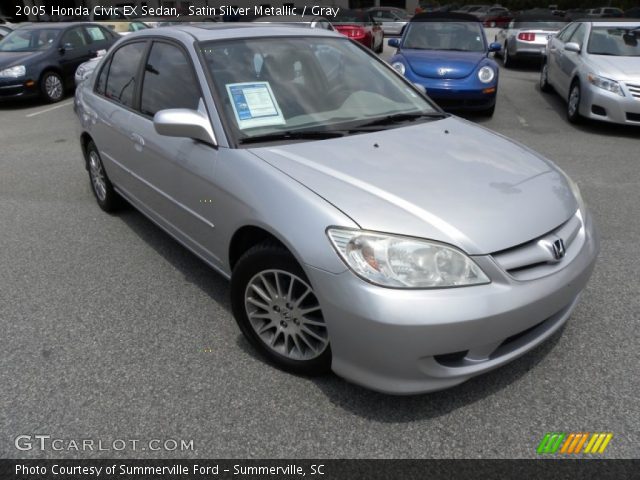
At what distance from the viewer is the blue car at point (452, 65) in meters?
7.65

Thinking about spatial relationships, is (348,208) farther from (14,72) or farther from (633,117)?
(14,72)

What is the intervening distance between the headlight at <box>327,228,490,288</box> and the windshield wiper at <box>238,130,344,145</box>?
89 cm

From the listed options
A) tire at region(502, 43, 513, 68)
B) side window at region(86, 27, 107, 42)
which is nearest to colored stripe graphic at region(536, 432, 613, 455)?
side window at region(86, 27, 107, 42)

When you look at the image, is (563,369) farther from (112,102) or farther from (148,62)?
(112,102)

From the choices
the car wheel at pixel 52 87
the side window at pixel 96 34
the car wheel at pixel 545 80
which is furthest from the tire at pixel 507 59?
the car wheel at pixel 52 87

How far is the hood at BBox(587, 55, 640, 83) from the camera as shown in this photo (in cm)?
711

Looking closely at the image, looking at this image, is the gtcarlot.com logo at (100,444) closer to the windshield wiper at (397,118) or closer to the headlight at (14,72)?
the windshield wiper at (397,118)

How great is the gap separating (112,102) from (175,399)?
2.59 meters

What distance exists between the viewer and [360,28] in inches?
688

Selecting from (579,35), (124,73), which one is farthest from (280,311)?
(579,35)

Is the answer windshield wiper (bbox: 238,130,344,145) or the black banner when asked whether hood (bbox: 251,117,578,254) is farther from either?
the black banner

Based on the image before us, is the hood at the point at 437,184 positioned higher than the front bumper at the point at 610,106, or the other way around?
the hood at the point at 437,184

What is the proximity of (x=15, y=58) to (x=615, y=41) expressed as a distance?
1092 centimetres

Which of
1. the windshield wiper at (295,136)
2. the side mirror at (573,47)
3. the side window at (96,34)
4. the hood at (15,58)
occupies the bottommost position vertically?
the hood at (15,58)
